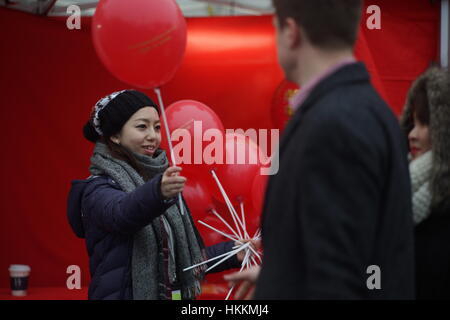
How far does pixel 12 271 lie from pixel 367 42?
10.5ft

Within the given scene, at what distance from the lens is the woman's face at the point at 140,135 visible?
96.0 inches

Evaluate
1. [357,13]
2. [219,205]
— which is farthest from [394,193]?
[219,205]

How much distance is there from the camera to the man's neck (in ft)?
4.18

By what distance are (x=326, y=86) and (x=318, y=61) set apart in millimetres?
71

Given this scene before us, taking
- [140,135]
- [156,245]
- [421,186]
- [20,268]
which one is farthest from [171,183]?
[20,268]

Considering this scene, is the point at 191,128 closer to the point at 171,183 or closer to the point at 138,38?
the point at 138,38

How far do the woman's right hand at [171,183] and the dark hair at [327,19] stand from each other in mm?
813

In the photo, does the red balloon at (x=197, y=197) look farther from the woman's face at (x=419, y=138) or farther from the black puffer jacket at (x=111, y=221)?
the woman's face at (x=419, y=138)

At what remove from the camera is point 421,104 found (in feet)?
6.23

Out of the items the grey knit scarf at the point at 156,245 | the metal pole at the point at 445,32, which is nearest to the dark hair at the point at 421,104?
the grey knit scarf at the point at 156,245

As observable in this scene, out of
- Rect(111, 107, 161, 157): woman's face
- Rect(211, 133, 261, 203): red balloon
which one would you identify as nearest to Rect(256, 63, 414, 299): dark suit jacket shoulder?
Rect(111, 107, 161, 157): woman's face

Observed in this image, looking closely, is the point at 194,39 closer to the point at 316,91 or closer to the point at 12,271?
the point at 12,271

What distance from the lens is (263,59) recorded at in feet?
17.4

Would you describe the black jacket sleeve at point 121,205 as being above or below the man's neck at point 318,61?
below
